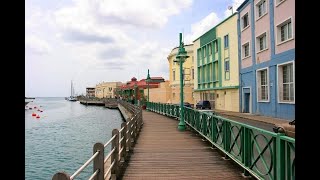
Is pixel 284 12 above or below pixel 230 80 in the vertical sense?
above

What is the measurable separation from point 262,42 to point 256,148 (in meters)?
Answer: 25.1

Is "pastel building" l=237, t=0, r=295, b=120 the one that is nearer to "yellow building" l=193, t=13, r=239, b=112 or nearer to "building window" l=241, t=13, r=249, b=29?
"building window" l=241, t=13, r=249, b=29

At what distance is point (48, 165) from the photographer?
59.6 ft

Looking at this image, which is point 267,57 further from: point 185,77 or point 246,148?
point 185,77

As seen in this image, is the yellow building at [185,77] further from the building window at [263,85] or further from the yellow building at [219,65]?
the building window at [263,85]

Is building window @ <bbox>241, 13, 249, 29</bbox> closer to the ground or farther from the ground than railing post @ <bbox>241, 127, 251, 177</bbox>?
farther from the ground

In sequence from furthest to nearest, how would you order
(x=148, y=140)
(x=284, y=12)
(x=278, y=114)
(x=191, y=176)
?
(x=278, y=114), (x=284, y=12), (x=148, y=140), (x=191, y=176)

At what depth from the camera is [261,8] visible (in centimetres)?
2947

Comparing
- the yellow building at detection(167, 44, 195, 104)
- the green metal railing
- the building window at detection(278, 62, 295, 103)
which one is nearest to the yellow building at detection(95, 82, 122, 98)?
the yellow building at detection(167, 44, 195, 104)

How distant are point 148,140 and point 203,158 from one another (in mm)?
4986

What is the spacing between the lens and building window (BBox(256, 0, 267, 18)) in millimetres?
28347

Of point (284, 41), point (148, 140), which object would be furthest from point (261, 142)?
point (284, 41)
